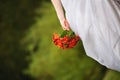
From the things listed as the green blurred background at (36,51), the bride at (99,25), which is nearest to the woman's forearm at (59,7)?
the bride at (99,25)

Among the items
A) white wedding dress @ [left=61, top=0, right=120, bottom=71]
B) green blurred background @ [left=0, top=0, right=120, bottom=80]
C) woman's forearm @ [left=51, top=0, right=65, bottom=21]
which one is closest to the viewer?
white wedding dress @ [left=61, top=0, right=120, bottom=71]

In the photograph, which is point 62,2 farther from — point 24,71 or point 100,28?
point 24,71

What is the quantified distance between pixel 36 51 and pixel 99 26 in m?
0.62

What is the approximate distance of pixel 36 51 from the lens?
152cm

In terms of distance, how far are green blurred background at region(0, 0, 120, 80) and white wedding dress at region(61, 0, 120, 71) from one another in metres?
0.46

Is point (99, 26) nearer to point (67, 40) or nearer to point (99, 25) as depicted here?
point (99, 25)

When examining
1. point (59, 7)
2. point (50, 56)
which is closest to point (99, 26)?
point (59, 7)

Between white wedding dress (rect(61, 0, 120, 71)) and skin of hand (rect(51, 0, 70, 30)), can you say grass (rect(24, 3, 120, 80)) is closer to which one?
skin of hand (rect(51, 0, 70, 30))

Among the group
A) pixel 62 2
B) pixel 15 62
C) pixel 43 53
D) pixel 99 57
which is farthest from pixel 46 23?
pixel 99 57

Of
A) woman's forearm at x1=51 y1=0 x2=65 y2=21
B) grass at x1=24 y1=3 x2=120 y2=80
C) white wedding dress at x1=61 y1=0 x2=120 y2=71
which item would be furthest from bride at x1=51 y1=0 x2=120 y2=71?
grass at x1=24 y1=3 x2=120 y2=80

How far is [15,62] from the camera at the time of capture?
4.88ft

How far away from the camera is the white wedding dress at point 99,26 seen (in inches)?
37.8

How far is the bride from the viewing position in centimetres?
96

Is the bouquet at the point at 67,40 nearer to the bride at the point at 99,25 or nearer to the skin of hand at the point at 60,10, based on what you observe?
the skin of hand at the point at 60,10
